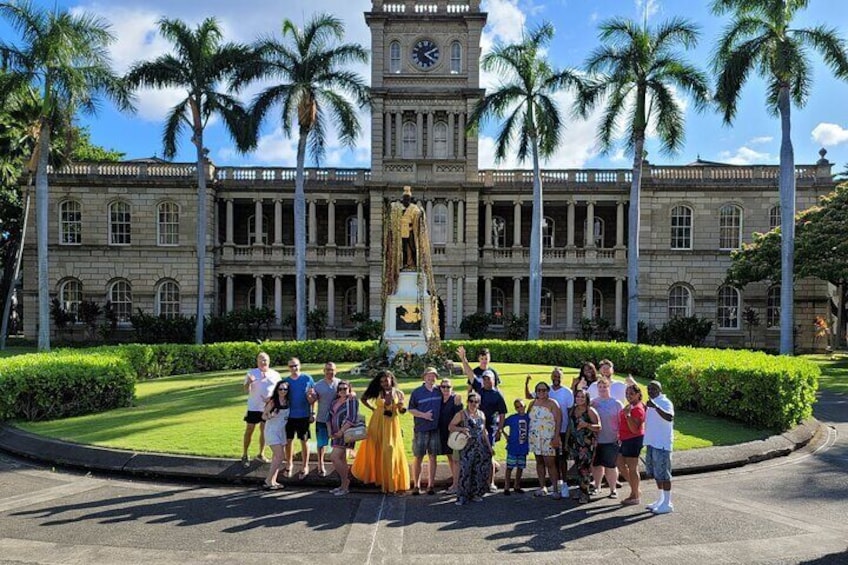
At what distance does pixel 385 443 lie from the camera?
323 inches

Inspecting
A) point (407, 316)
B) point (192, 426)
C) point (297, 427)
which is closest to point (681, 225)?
point (407, 316)

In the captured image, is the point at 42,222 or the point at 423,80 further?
the point at 423,80

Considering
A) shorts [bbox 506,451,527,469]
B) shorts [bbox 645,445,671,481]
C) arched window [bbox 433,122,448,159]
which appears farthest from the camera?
arched window [bbox 433,122,448,159]

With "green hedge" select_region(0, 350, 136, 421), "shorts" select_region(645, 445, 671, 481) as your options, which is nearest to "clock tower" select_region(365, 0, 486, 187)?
"green hedge" select_region(0, 350, 136, 421)

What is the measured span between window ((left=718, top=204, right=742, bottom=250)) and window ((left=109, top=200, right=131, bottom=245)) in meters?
33.4

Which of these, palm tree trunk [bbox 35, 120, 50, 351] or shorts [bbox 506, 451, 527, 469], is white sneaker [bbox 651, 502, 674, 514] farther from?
palm tree trunk [bbox 35, 120, 50, 351]

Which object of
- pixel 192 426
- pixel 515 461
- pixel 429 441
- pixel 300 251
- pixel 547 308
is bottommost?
pixel 192 426

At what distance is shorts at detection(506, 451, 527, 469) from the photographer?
8250 millimetres

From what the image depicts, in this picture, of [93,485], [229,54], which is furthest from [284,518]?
[229,54]

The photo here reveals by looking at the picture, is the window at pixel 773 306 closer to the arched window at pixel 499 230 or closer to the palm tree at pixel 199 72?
the arched window at pixel 499 230

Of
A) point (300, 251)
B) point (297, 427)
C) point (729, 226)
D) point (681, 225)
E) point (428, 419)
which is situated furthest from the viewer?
point (681, 225)

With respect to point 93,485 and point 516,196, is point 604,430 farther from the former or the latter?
point 516,196

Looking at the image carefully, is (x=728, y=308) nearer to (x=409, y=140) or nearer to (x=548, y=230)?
(x=548, y=230)

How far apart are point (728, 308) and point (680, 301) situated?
2.63 m
